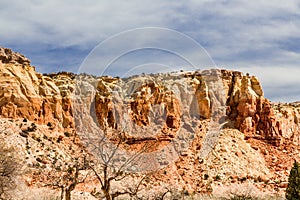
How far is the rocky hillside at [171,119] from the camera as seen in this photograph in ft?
201

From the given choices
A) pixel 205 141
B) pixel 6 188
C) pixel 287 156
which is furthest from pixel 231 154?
pixel 6 188

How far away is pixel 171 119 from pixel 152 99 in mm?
3385

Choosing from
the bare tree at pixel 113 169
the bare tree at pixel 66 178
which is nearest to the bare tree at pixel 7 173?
the bare tree at pixel 66 178

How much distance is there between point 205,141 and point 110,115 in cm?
1299

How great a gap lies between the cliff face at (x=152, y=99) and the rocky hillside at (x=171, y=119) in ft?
0.39

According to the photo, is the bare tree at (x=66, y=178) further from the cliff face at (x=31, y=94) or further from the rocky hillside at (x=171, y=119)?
the cliff face at (x=31, y=94)

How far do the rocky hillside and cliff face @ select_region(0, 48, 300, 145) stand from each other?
120 mm

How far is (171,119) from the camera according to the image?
68188 millimetres

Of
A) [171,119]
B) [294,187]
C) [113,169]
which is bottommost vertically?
[294,187]

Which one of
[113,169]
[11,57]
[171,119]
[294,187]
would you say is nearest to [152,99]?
[171,119]

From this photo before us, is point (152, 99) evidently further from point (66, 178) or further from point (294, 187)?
point (66, 178)

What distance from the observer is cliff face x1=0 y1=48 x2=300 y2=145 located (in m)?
62.0

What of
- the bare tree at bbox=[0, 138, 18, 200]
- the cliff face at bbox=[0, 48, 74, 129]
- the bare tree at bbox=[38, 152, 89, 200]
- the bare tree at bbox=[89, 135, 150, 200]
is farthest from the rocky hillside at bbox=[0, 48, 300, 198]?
the bare tree at bbox=[0, 138, 18, 200]

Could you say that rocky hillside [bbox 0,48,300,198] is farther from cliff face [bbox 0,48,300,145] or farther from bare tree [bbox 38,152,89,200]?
bare tree [bbox 38,152,89,200]
